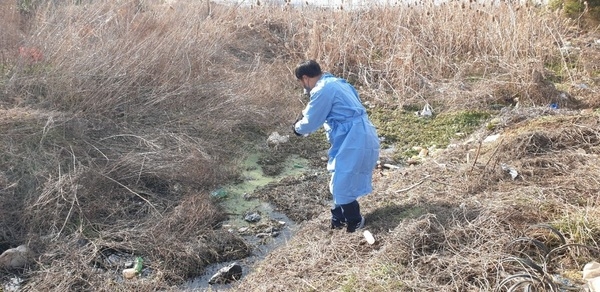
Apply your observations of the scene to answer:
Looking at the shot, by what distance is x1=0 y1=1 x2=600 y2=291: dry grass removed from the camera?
3650 mm

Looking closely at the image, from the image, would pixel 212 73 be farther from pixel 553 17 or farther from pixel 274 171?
pixel 553 17

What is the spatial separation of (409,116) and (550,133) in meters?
2.47

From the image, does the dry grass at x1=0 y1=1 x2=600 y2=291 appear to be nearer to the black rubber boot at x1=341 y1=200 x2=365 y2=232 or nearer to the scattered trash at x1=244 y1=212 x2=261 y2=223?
the black rubber boot at x1=341 y1=200 x2=365 y2=232

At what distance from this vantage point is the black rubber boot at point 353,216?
13.2 feet

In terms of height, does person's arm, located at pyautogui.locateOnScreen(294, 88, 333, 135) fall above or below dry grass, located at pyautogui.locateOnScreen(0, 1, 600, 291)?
above

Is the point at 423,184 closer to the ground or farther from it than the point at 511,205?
closer to the ground

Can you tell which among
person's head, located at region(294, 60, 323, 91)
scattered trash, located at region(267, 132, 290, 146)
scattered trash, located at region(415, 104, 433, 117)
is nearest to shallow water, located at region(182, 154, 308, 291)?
scattered trash, located at region(267, 132, 290, 146)

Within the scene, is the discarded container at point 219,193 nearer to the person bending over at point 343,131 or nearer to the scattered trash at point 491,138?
the person bending over at point 343,131

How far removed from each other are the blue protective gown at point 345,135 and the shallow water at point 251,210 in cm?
88

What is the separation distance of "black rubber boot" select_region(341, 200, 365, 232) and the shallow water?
0.70 m

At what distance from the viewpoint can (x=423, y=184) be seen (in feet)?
15.7

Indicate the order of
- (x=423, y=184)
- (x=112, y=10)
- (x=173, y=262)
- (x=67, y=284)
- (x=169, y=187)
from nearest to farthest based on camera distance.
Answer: (x=67, y=284) < (x=173, y=262) < (x=423, y=184) < (x=169, y=187) < (x=112, y=10)

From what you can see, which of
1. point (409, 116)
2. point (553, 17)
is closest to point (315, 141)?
point (409, 116)

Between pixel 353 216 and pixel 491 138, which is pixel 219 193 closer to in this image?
pixel 353 216
